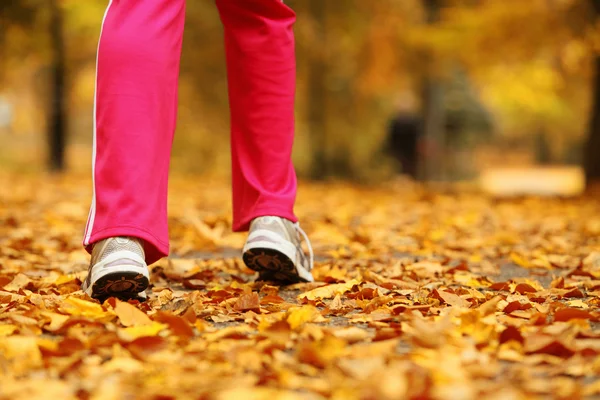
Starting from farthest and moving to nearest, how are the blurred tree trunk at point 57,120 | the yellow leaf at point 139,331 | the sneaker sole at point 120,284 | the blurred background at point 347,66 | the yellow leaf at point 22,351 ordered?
the blurred tree trunk at point 57,120 → the blurred background at point 347,66 → the sneaker sole at point 120,284 → the yellow leaf at point 139,331 → the yellow leaf at point 22,351

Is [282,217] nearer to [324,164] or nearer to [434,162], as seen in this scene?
[324,164]

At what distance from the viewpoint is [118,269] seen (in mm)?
1811

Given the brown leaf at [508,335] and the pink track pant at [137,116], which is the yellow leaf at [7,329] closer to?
the pink track pant at [137,116]

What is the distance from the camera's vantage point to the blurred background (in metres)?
8.09

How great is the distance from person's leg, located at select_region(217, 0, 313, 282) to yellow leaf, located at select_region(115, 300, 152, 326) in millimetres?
572

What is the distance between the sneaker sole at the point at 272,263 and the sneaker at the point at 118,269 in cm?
36

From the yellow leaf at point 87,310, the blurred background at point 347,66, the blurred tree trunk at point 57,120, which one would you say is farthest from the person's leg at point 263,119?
the blurred tree trunk at point 57,120

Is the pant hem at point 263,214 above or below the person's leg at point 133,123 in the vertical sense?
below

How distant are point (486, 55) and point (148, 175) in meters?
7.54

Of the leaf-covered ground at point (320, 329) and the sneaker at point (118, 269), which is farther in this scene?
the sneaker at point (118, 269)

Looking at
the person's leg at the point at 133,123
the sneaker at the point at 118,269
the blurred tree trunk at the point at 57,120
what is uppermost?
the person's leg at the point at 133,123

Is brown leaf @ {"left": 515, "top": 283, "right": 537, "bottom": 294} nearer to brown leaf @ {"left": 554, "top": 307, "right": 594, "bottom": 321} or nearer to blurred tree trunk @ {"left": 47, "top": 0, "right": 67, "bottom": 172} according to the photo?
brown leaf @ {"left": 554, "top": 307, "right": 594, "bottom": 321}

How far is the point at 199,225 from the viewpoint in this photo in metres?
3.71

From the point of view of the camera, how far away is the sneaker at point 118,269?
5.97 feet
